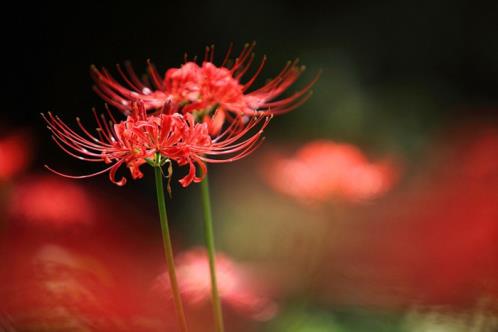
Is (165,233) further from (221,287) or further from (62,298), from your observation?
(221,287)

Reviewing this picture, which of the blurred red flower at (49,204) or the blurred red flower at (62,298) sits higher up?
the blurred red flower at (49,204)

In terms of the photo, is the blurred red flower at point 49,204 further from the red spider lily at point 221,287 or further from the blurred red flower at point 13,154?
the red spider lily at point 221,287

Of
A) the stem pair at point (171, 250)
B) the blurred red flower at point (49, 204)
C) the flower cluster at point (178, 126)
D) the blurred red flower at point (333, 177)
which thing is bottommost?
the stem pair at point (171, 250)

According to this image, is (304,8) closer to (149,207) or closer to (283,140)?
(283,140)

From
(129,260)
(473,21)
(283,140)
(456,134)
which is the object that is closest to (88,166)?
(129,260)

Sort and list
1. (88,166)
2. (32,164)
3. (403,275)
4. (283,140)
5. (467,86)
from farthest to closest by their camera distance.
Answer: (467,86)
(283,140)
(88,166)
(32,164)
(403,275)

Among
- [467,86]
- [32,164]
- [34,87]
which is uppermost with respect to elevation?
[467,86]

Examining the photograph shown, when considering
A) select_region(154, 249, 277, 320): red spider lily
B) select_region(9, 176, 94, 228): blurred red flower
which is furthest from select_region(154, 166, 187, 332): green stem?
select_region(9, 176, 94, 228): blurred red flower

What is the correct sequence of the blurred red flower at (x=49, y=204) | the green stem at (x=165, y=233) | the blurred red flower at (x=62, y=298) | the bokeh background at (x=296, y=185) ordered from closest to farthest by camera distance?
the green stem at (x=165, y=233) < the blurred red flower at (x=62, y=298) < the bokeh background at (x=296, y=185) < the blurred red flower at (x=49, y=204)

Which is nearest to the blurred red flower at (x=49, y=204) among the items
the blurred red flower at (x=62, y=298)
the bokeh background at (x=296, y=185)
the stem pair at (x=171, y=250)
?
the bokeh background at (x=296, y=185)
